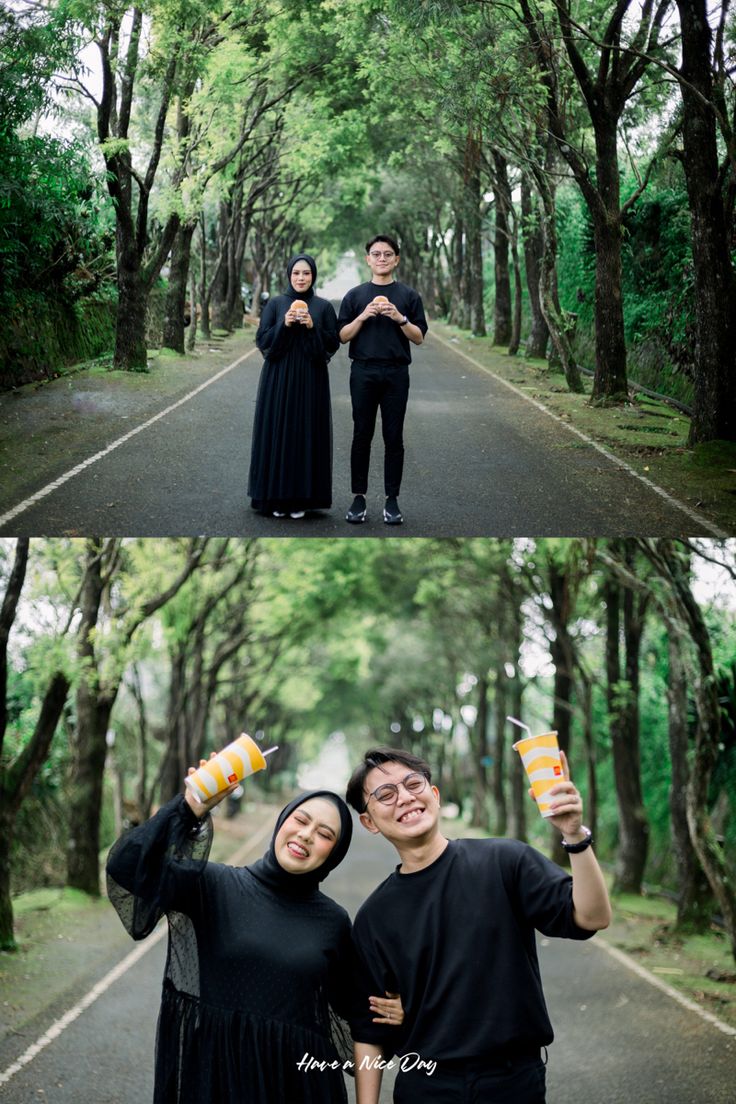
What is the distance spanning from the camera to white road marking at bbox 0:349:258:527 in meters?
9.23

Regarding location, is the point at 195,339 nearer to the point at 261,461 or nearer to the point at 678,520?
the point at 261,461

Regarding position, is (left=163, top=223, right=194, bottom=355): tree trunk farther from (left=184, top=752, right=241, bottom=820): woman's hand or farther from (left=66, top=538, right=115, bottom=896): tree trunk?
(left=184, top=752, right=241, bottom=820): woman's hand

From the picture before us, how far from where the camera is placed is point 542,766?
373cm

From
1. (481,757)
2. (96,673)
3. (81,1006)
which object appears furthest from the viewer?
(481,757)

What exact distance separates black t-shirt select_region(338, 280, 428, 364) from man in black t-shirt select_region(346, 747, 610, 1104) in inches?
184

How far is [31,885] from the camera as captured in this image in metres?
17.2

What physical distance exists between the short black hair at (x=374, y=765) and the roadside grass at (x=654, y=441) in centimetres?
609

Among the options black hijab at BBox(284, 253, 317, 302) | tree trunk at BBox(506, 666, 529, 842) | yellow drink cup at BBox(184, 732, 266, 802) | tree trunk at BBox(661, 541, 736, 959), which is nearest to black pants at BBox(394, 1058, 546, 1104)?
yellow drink cup at BBox(184, 732, 266, 802)

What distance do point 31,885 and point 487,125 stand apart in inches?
493

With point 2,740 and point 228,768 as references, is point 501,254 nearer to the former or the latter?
point 2,740

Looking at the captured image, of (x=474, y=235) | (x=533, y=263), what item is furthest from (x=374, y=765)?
(x=474, y=235)

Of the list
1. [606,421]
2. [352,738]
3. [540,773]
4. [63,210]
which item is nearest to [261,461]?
[63,210]

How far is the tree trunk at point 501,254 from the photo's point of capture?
17.0 meters

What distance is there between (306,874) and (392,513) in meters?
5.07
